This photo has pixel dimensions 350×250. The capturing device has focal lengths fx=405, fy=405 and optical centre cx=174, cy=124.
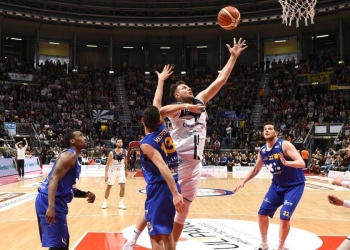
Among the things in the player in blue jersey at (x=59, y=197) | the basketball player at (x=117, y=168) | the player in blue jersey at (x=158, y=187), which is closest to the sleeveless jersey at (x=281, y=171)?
the player in blue jersey at (x=158, y=187)

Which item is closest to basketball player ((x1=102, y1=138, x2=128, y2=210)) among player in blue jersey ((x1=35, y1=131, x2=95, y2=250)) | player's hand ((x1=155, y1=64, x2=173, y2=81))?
player's hand ((x1=155, y1=64, x2=173, y2=81))

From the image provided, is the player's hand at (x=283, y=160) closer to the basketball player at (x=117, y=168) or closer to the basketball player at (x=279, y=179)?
the basketball player at (x=279, y=179)

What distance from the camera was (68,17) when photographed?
1357 inches

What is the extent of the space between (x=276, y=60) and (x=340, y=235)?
33.8 metres

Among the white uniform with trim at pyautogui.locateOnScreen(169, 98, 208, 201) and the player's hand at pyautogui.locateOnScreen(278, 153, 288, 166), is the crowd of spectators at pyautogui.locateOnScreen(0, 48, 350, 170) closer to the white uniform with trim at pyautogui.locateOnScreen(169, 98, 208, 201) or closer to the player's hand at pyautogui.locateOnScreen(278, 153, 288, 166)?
the player's hand at pyautogui.locateOnScreen(278, 153, 288, 166)

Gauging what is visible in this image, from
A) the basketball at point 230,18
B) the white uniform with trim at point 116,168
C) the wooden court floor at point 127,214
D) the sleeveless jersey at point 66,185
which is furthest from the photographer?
the white uniform with trim at point 116,168

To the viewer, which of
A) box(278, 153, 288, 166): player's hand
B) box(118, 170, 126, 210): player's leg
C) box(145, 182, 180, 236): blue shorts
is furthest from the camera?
box(118, 170, 126, 210): player's leg

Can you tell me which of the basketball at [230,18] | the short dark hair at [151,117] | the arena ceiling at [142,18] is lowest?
the short dark hair at [151,117]

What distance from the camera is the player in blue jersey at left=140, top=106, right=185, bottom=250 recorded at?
12.4 feet

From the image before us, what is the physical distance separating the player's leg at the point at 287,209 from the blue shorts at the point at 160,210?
87.7 inches

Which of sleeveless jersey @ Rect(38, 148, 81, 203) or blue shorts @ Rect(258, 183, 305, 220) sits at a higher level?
sleeveless jersey @ Rect(38, 148, 81, 203)

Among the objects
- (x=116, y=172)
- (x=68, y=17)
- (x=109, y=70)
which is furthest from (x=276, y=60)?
(x=116, y=172)

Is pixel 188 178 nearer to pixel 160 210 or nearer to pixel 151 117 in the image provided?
pixel 160 210

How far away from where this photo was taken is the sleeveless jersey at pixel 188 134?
4727mm
